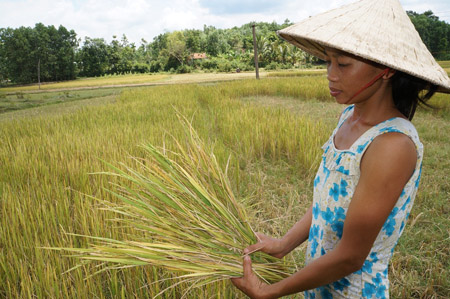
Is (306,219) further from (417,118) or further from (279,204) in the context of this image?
(417,118)

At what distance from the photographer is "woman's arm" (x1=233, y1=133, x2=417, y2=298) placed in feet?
1.73

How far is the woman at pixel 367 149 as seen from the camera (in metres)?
0.55

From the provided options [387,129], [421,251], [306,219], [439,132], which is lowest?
[421,251]

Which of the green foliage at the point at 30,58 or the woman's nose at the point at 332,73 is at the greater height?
the green foliage at the point at 30,58

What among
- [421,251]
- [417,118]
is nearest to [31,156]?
[421,251]

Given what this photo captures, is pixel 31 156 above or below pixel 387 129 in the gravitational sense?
below

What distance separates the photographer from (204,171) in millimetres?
1021

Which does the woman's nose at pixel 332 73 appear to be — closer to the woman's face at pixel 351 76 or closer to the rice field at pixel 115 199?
the woman's face at pixel 351 76

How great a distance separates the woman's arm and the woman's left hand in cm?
14

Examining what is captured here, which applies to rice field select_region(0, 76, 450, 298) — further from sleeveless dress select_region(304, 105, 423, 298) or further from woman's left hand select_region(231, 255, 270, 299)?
sleeveless dress select_region(304, 105, 423, 298)

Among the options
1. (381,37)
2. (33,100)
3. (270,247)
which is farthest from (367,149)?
(33,100)

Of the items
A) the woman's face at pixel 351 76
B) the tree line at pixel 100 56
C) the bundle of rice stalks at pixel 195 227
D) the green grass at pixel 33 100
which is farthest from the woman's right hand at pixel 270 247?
the tree line at pixel 100 56

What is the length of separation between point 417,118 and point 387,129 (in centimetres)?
532

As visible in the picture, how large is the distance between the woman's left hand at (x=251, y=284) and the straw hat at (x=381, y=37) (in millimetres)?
579
